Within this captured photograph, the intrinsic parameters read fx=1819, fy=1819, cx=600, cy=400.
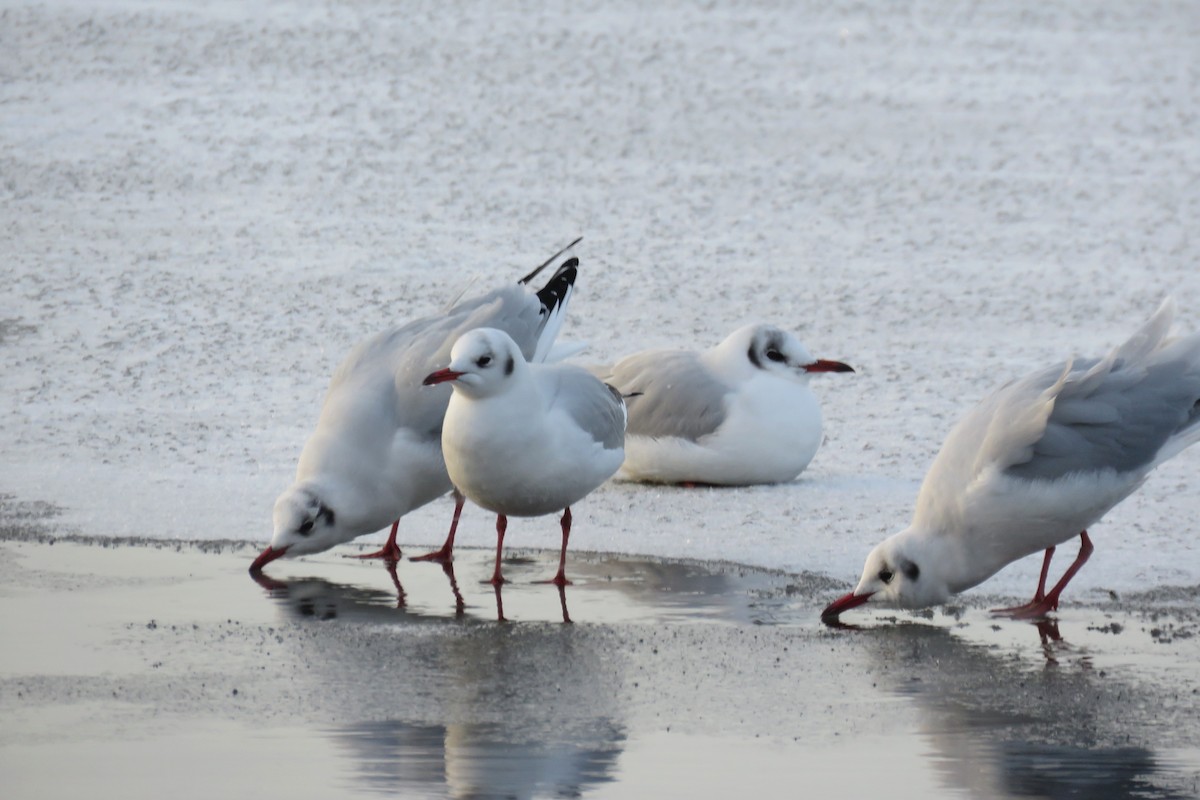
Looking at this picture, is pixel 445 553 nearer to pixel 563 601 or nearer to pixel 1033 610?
pixel 563 601

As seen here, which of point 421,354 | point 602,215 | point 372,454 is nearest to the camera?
point 372,454

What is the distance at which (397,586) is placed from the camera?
5.46m

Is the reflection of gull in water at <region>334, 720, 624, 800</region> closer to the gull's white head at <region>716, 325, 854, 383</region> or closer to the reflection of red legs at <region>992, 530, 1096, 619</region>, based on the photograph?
the reflection of red legs at <region>992, 530, 1096, 619</region>

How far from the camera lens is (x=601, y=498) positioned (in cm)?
676

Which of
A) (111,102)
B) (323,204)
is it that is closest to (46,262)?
(323,204)

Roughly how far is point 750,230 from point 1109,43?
231 inches

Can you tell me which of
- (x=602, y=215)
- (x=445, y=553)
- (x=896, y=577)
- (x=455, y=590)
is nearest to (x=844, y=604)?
(x=896, y=577)

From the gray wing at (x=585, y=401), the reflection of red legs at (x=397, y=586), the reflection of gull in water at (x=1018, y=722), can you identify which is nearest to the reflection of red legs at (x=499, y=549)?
the reflection of red legs at (x=397, y=586)

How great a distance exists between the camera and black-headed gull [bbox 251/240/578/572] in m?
5.54

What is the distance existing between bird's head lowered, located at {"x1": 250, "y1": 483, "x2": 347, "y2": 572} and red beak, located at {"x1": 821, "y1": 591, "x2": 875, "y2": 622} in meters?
1.57

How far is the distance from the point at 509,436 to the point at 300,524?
0.72 metres

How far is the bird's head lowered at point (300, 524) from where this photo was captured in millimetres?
5469

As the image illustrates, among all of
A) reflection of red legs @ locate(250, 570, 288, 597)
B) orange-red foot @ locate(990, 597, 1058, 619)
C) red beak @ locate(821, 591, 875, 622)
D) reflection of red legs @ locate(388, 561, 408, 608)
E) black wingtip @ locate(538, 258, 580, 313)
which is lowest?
reflection of red legs @ locate(388, 561, 408, 608)

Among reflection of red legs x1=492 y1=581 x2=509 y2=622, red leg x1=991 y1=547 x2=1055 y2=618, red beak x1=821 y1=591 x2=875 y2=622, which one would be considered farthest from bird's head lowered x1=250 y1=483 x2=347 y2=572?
red leg x1=991 y1=547 x2=1055 y2=618
